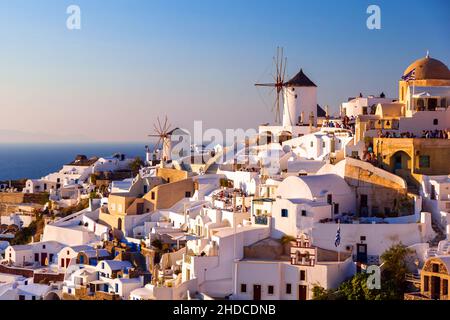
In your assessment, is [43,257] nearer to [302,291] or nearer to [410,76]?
[302,291]

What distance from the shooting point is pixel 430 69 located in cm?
3266

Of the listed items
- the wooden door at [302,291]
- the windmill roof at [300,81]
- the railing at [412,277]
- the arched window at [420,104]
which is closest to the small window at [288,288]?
the wooden door at [302,291]

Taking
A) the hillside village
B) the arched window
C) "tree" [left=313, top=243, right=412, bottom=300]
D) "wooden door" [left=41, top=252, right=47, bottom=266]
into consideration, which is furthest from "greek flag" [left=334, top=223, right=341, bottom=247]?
"wooden door" [left=41, top=252, right=47, bottom=266]

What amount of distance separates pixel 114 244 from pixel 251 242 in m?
6.41

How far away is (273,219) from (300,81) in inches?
596

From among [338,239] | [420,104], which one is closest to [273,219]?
[338,239]

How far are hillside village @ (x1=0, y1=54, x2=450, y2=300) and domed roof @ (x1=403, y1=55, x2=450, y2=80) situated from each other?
0.05m

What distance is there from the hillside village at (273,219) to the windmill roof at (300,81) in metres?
1.83

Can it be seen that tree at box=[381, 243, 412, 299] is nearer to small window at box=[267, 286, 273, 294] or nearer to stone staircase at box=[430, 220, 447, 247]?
stone staircase at box=[430, 220, 447, 247]

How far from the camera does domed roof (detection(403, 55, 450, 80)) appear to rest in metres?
32.5

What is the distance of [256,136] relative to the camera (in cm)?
3888

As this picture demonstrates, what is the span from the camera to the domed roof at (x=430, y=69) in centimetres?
3250
